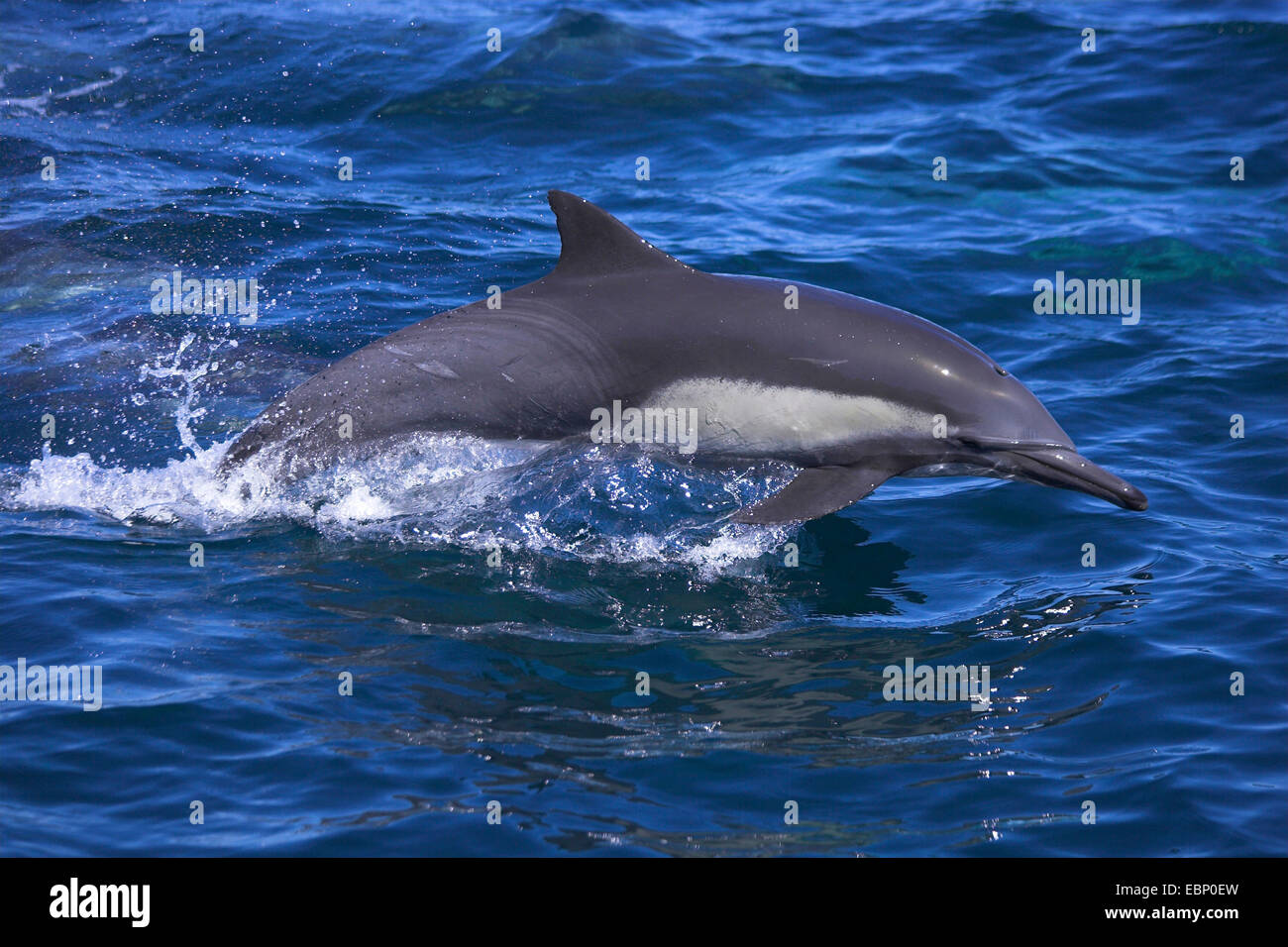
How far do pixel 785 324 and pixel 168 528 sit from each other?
3.97 metres

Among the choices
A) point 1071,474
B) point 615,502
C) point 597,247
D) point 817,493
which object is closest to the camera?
point 597,247

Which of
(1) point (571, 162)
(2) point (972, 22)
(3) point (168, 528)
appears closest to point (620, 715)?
Result: (3) point (168, 528)

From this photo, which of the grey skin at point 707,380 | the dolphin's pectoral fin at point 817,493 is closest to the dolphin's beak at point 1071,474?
the grey skin at point 707,380

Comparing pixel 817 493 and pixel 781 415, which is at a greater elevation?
pixel 781 415

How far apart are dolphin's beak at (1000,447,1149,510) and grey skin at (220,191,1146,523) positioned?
0.01m

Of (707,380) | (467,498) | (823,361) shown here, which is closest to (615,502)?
(467,498)

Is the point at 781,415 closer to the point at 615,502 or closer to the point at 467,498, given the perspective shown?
the point at 615,502

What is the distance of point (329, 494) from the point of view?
8.65 m

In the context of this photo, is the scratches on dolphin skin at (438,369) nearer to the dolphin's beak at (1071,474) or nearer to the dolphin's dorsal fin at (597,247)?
the dolphin's dorsal fin at (597,247)

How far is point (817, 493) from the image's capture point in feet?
27.1

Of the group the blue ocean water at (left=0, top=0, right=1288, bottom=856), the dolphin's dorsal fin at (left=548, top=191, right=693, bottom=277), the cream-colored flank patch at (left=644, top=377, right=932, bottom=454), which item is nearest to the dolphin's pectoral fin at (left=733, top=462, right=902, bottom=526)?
the cream-colored flank patch at (left=644, top=377, right=932, bottom=454)

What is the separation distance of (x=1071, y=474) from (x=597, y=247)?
3124 millimetres

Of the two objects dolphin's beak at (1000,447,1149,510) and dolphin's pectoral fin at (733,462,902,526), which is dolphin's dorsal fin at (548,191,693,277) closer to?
dolphin's pectoral fin at (733,462,902,526)
